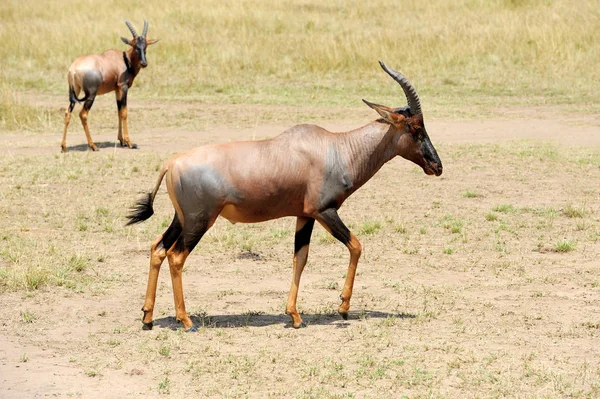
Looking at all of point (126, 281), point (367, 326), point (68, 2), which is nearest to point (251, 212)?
point (367, 326)

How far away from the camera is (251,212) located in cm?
781

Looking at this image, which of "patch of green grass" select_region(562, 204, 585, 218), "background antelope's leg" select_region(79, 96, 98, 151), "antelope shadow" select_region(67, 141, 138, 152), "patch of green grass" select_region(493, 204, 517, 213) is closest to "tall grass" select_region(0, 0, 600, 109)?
"antelope shadow" select_region(67, 141, 138, 152)

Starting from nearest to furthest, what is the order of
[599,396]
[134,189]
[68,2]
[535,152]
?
[599,396] < [134,189] < [535,152] < [68,2]

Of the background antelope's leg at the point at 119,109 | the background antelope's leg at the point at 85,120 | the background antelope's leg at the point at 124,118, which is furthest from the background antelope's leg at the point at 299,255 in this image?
the background antelope's leg at the point at 119,109

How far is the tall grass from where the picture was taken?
21094mm

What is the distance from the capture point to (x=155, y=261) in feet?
25.9

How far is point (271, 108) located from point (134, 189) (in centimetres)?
659

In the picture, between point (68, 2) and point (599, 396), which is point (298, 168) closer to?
point (599, 396)

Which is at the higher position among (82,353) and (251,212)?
(251,212)

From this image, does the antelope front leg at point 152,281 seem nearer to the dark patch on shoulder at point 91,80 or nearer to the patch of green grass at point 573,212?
the patch of green grass at point 573,212

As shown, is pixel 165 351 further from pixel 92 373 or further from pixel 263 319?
pixel 263 319

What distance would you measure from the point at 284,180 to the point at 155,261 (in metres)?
1.18

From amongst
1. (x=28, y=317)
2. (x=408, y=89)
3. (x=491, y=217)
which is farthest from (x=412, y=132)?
(x=491, y=217)

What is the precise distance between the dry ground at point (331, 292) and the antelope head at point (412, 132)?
4.01ft
